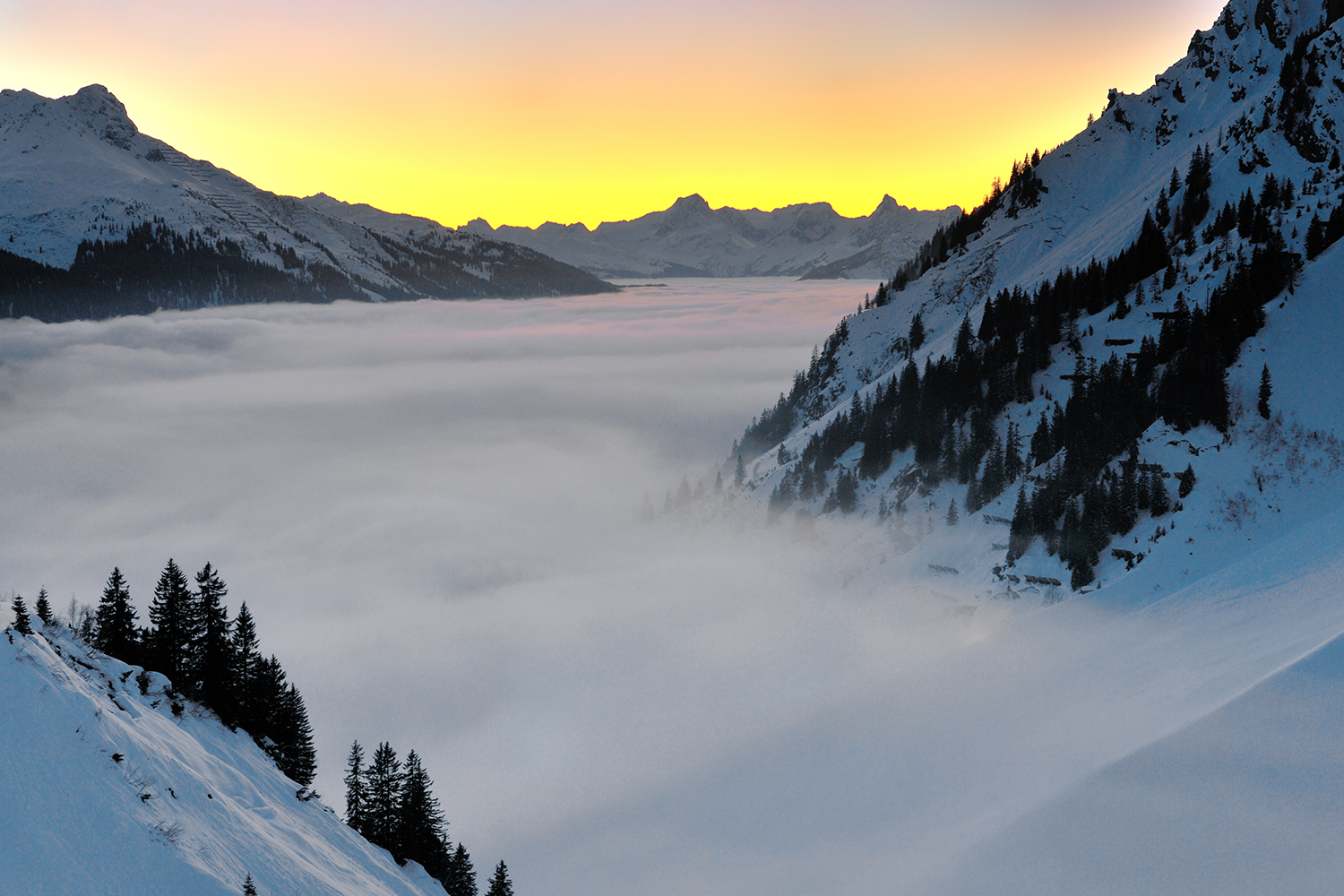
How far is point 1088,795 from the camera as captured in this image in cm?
2728

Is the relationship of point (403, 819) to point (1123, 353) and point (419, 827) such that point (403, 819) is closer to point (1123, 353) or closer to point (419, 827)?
point (419, 827)

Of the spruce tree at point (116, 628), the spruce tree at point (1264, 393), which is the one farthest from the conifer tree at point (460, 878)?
the spruce tree at point (1264, 393)

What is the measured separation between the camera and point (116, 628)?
41938 mm

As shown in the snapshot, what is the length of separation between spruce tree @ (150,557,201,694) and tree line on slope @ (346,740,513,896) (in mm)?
10386

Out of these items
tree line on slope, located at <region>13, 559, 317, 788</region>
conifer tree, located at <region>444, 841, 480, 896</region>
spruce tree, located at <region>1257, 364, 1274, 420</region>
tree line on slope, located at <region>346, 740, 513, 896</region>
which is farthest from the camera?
spruce tree, located at <region>1257, 364, 1274, 420</region>

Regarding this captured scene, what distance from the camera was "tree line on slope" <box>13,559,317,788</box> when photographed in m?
39.6

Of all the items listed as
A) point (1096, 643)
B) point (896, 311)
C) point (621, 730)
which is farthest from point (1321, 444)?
point (896, 311)

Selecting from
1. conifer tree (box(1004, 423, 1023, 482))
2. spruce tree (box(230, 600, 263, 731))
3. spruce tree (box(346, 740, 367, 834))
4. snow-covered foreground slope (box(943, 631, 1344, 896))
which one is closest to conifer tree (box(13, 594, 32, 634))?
spruce tree (box(230, 600, 263, 731))

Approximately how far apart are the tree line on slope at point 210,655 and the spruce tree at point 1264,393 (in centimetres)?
9009

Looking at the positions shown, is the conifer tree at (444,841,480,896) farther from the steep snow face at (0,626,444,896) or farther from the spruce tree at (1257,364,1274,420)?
the spruce tree at (1257,364,1274,420)

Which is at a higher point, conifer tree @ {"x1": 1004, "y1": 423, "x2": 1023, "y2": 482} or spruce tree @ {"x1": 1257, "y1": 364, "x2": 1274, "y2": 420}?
spruce tree @ {"x1": 1257, "y1": 364, "x2": 1274, "y2": 420}

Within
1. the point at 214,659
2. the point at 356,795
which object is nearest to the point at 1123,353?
the point at 356,795

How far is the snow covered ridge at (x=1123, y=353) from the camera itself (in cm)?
7662

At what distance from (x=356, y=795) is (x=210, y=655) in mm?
11553
